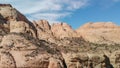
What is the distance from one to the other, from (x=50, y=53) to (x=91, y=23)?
54312mm

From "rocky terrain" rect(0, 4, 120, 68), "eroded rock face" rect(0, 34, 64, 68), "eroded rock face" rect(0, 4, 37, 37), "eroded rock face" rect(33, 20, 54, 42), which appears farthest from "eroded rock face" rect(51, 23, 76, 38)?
"eroded rock face" rect(0, 34, 64, 68)

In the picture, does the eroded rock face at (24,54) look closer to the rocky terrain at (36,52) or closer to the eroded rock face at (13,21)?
the rocky terrain at (36,52)

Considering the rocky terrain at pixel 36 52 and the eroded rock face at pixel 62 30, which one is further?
the eroded rock face at pixel 62 30

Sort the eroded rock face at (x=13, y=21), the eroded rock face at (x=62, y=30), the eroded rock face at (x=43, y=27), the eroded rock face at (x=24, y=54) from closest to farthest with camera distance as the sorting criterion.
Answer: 1. the eroded rock face at (x=24, y=54)
2. the eroded rock face at (x=13, y=21)
3. the eroded rock face at (x=43, y=27)
4. the eroded rock face at (x=62, y=30)

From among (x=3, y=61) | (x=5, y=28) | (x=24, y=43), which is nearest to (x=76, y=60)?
(x=24, y=43)

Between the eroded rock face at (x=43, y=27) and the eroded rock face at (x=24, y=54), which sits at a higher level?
the eroded rock face at (x=43, y=27)

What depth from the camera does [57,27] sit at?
82.1 m

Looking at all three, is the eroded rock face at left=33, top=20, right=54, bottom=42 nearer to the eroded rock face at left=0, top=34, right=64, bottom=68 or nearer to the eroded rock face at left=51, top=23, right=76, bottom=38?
the eroded rock face at left=51, top=23, right=76, bottom=38

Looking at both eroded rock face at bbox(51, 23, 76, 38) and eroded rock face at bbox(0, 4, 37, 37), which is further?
eroded rock face at bbox(51, 23, 76, 38)

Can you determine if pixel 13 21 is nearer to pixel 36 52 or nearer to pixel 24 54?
pixel 36 52

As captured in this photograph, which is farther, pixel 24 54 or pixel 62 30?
pixel 62 30

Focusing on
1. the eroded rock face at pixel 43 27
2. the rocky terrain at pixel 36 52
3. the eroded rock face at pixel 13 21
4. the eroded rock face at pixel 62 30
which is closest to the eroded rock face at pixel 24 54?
the rocky terrain at pixel 36 52

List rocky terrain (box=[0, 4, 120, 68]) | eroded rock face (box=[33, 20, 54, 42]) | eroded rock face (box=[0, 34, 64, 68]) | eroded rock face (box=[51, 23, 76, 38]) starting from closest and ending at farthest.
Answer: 1. eroded rock face (box=[0, 34, 64, 68])
2. rocky terrain (box=[0, 4, 120, 68])
3. eroded rock face (box=[33, 20, 54, 42])
4. eroded rock face (box=[51, 23, 76, 38])

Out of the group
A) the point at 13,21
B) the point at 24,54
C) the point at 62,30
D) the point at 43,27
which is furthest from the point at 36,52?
the point at 62,30
